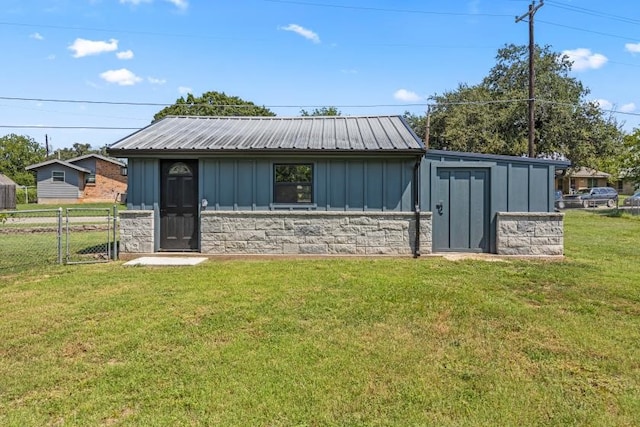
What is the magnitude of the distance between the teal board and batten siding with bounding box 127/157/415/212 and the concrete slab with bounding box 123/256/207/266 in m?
1.18

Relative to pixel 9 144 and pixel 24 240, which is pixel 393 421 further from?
pixel 9 144

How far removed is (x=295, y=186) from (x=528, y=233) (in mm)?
5210

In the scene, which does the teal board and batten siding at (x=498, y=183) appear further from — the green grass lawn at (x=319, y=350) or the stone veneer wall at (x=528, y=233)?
the green grass lawn at (x=319, y=350)

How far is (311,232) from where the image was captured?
9.02m

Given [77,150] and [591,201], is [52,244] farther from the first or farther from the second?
[77,150]

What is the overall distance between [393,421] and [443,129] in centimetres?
3090

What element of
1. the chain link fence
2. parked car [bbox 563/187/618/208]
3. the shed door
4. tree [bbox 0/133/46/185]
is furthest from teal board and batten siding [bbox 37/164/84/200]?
parked car [bbox 563/187/618/208]

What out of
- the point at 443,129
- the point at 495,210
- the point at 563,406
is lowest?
the point at 563,406

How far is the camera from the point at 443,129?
3119 cm

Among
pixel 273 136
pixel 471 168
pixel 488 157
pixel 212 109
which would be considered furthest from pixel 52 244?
Result: pixel 212 109

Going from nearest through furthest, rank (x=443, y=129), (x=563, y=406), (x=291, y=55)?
(x=563, y=406), (x=291, y=55), (x=443, y=129)

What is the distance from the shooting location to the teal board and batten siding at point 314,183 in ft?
29.5

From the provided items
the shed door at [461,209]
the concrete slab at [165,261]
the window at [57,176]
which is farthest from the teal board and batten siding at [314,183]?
the window at [57,176]

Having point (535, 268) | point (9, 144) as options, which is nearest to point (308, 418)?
point (535, 268)
